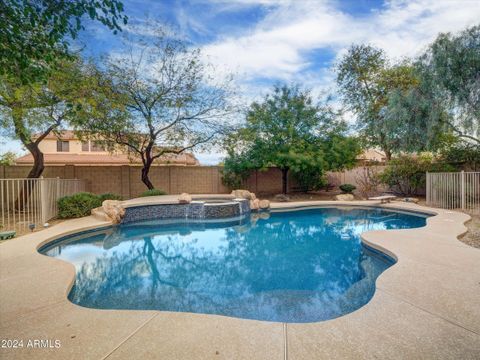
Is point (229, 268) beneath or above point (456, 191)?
beneath

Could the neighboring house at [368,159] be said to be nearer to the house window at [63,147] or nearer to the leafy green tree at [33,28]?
the leafy green tree at [33,28]

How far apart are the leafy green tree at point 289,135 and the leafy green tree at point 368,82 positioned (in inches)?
159

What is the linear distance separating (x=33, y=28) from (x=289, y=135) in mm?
11455

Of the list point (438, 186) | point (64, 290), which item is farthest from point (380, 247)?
point (438, 186)

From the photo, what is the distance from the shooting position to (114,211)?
27.1 ft

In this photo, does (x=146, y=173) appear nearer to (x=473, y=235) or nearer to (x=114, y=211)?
(x=114, y=211)

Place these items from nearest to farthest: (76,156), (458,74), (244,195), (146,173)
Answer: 1. (458,74)
2. (244,195)
3. (146,173)
4. (76,156)

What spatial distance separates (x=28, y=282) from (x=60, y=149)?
2353 centimetres

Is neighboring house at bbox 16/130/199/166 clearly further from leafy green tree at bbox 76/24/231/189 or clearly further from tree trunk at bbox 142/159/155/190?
leafy green tree at bbox 76/24/231/189

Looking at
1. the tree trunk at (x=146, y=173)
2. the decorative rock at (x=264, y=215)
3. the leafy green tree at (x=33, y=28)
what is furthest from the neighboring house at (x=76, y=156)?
the leafy green tree at (x=33, y=28)

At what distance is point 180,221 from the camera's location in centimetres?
955

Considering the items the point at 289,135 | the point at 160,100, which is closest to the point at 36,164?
the point at 160,100

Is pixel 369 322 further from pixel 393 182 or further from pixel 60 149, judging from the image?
pixel 60 149

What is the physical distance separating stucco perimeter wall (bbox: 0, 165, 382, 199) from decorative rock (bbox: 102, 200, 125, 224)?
5.34 m
